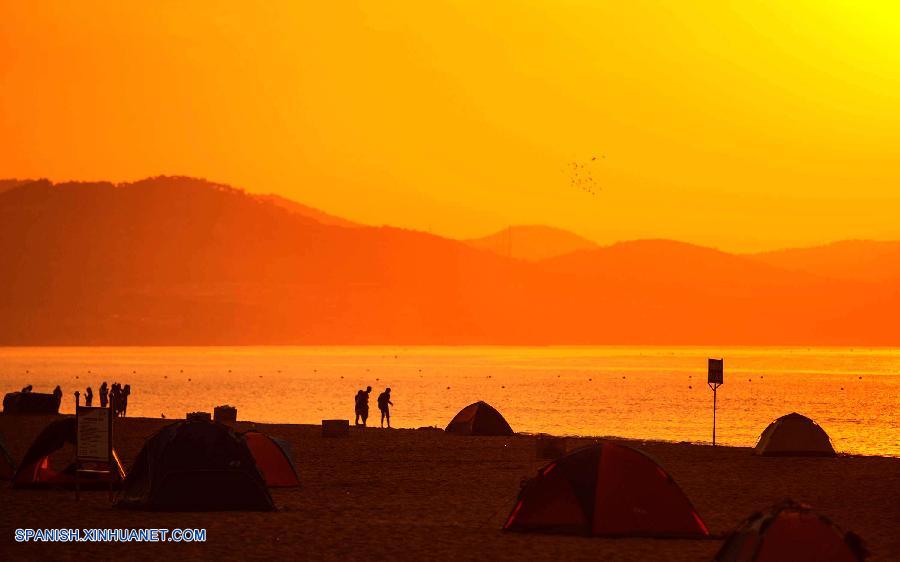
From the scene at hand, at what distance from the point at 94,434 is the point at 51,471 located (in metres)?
5.45

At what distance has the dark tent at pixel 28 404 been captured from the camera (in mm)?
60312

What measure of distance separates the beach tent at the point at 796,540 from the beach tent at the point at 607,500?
471 centimetres

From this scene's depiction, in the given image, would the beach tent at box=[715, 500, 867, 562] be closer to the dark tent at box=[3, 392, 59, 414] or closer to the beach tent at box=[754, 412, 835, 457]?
the beach tent at box=[754, 412, 835, 457]

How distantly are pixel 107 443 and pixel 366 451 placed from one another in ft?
60.5

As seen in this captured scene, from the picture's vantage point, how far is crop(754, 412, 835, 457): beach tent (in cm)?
3959

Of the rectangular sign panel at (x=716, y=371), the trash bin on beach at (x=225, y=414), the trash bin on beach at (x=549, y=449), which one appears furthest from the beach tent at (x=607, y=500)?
the trash bin on beach at (x=225, y=414)

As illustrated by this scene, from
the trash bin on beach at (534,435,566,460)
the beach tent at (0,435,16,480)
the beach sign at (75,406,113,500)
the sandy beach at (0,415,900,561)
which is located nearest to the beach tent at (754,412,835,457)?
the sandy beach at (0,415,900,561)

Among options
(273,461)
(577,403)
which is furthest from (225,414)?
(577,403)

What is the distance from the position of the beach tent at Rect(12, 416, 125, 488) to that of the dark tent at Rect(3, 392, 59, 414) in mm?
32706

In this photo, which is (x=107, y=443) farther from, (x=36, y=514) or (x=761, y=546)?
(x=761, y=546)

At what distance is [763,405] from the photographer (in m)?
114

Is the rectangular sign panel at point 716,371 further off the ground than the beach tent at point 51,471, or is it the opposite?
the rectangular sign panel at point 716,371

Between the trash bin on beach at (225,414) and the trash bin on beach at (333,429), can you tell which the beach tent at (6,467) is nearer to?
the trash bin on beach at (333,429)

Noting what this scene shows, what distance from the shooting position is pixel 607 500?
22.3 meters
